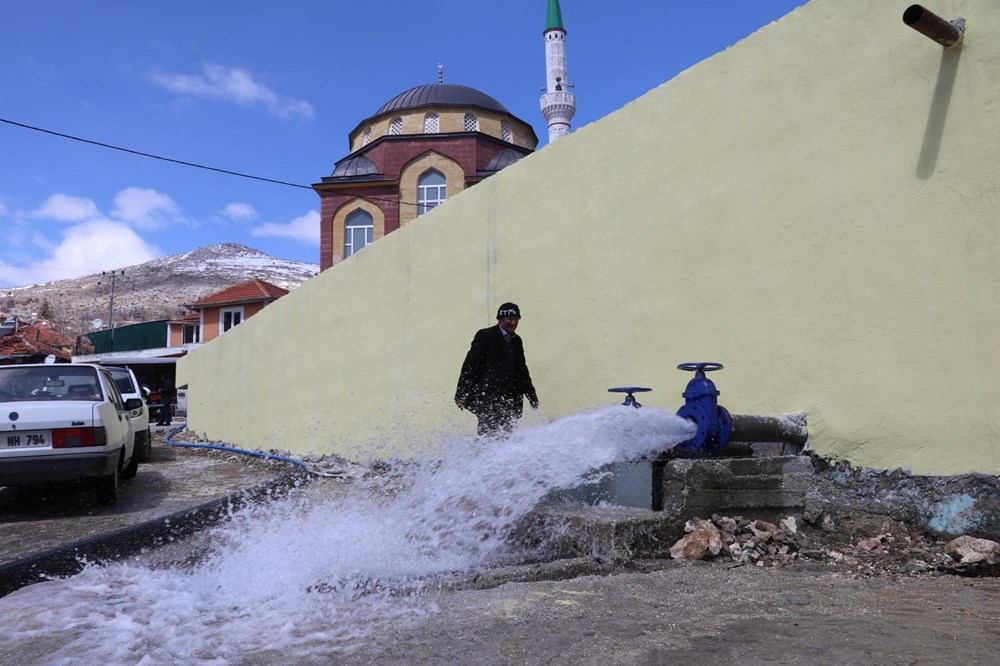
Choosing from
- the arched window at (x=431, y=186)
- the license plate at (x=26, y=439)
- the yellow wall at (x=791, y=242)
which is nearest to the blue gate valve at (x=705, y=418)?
the yellow wall at (x=791, y=242)

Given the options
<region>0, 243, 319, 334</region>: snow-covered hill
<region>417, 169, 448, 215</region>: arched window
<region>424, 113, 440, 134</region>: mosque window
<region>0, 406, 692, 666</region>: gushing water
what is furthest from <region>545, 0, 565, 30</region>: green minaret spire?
<region>0, 243, 319, 334</region>: snow-covered hill

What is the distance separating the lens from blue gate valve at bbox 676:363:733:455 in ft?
13.5

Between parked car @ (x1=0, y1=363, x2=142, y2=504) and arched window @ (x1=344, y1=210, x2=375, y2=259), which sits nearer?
parked car @ (x1=0, y1=363, x2=142, y2=504)

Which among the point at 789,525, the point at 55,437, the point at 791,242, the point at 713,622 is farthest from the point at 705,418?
the point at 55,437

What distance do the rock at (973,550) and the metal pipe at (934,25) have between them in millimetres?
2473

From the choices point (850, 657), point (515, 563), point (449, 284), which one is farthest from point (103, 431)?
point (850, 657)

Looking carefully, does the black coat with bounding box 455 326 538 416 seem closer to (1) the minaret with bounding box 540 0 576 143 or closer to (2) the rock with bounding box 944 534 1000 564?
(2) the rock with bounding box 944 534 1000 564

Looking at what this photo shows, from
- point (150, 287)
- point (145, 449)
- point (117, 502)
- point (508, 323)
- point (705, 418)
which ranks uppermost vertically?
point (150, 287)

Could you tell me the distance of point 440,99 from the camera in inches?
1289

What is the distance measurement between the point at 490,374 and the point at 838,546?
9.42 ft

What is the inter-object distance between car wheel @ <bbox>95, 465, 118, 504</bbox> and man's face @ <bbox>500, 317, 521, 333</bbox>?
383cm

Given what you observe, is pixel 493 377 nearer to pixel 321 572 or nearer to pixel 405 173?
pixel 321 572

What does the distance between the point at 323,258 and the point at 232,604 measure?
2801 centimetres

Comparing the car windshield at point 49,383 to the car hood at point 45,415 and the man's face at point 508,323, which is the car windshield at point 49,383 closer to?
the car hood at point 45,415
